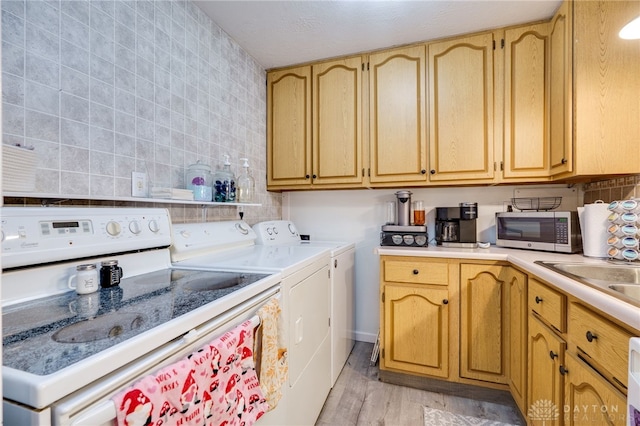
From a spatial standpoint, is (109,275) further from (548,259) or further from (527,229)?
(527,229)

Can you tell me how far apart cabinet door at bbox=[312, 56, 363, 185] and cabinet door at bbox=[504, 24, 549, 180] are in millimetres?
981

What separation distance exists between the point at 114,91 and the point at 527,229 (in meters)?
2.35

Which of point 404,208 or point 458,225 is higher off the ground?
point 404,208

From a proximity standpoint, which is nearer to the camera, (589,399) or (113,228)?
(589,399)

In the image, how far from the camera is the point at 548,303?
1.30 metres

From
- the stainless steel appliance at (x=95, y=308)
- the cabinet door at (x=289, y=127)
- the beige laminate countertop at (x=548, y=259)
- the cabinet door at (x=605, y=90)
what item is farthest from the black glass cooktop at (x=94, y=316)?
the cabinet door at (x=605, y=90)

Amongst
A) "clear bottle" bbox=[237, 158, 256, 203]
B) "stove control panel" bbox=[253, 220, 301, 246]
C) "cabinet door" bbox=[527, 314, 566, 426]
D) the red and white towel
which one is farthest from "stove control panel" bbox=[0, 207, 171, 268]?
"cabinet door" bbox=[527, 314, 566, 426]

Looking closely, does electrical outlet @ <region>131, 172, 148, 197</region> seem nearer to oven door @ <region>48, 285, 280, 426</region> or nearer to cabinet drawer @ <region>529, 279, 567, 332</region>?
oven door @ <region>48, 285, 280, 426</region>

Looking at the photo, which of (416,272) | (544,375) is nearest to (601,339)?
(544,375)

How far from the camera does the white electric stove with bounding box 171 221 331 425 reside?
130 centimetres

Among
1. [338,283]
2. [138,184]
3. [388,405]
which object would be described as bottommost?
[388,405]

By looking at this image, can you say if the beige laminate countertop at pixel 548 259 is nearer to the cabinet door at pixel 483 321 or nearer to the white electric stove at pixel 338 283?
the cabinet door at pixel 483 321

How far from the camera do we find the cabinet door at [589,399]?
2.82 ft

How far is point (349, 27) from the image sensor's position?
2.01 meters
